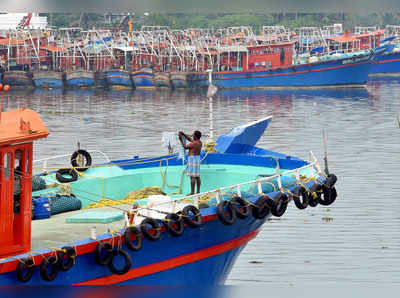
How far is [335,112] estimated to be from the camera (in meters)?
53.7

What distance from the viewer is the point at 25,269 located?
8.16 metres

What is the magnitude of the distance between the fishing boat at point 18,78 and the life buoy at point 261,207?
245ft

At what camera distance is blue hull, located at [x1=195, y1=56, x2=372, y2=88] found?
3017 inches

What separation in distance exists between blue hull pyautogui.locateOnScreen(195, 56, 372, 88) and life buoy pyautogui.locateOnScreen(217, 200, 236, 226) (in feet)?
218

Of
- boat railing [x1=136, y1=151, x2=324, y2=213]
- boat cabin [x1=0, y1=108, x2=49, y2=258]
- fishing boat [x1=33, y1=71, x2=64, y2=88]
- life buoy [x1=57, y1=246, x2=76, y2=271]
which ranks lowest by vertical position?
fishing boat [x1=33, y1=71, x2=64, y2=88]

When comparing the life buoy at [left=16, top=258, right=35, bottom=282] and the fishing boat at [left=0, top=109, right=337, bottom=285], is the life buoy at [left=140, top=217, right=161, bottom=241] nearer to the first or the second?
the fishing boat at [left=0, top=109, right=337, bottom=285]

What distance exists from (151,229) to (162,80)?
234ft

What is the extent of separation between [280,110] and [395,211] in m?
36.1

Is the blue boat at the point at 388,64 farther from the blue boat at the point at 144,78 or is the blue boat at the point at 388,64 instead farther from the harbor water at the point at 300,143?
the blue boat at the point at 144,78

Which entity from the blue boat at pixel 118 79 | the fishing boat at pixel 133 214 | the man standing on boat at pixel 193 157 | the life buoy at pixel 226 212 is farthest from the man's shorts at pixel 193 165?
the blue boat at pixel 118 79

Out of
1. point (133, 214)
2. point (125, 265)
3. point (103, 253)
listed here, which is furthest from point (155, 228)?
point (103, 253)

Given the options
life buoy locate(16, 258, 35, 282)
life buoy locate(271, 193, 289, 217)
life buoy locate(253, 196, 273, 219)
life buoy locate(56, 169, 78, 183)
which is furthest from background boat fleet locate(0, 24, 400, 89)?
life buoy locate(16, 258, 35, 282)

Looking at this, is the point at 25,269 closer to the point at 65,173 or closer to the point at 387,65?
the point at 65,173

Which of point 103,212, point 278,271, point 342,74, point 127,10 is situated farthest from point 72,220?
point 342,74
